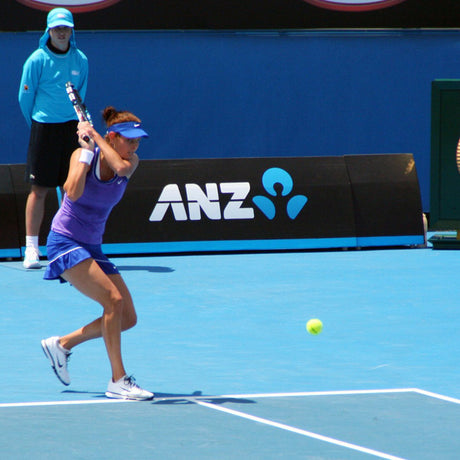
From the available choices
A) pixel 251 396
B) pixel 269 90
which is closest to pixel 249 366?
pixel 251 396

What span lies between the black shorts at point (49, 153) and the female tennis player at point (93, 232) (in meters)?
4.55

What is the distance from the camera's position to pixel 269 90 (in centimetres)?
1602

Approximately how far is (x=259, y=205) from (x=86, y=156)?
6571mm

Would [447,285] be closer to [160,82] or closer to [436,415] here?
[436,415]

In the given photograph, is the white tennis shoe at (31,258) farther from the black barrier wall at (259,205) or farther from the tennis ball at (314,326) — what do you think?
the tennis ball at (314,326)

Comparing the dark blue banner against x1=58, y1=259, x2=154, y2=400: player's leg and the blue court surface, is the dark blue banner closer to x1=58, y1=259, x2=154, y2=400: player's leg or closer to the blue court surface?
the blue court surface

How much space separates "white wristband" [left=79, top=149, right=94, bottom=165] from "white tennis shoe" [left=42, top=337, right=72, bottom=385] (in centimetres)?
110

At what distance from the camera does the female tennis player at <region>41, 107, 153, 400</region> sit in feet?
21.3

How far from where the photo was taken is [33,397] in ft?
21.0

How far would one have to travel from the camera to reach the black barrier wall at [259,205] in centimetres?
1257

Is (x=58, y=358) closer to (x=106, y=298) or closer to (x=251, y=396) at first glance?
(x=106, y=298)

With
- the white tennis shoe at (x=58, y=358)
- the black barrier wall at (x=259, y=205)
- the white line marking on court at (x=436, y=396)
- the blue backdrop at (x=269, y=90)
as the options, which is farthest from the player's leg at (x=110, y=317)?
the blue backdrop at (x=269, y=90)

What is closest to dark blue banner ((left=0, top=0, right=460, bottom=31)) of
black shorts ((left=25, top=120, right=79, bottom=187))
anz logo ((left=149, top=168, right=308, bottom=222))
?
anz logo ((left=149, top=168, right=308, bottom=222))

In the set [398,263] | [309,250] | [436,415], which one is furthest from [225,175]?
[436,415]
